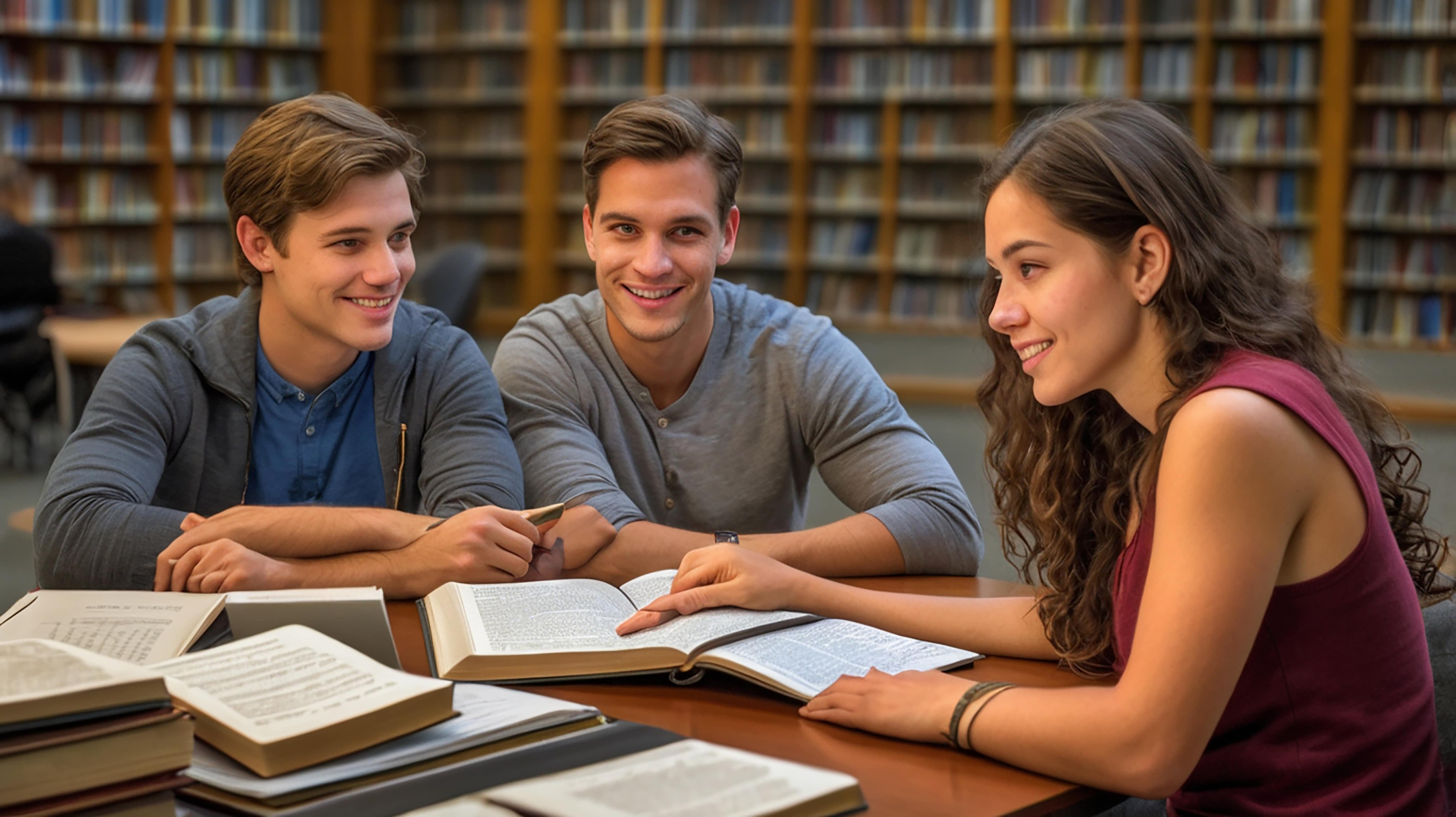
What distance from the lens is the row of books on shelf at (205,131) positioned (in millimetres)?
7199

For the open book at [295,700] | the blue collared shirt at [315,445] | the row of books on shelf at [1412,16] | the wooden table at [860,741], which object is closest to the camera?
the open book at [295,700]

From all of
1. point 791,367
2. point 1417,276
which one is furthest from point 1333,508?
point 1417,276

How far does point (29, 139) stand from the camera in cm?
670

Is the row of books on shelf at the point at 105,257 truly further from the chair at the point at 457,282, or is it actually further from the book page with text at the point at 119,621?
the book page with text at the point at 119,621

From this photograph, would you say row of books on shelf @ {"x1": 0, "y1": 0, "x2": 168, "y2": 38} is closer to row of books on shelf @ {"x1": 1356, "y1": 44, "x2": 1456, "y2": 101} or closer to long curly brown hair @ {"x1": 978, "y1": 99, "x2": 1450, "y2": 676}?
row of books on shelf @ {"x1": 1356, "y1": 44, "x2": 1456, "y2": 101}

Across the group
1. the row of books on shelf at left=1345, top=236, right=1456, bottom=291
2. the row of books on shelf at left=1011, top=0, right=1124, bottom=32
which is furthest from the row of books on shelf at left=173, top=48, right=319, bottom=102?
the row of books on shelf at left=1345, top=236, right=1456, bottom=291

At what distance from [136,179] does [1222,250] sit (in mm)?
7065

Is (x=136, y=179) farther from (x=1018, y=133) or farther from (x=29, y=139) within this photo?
(x=1018, y=133)

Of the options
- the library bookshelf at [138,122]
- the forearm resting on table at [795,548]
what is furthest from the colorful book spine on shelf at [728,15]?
the forearm resting on table at [795,548]

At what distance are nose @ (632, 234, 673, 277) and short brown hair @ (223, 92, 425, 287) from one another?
1.18 feet

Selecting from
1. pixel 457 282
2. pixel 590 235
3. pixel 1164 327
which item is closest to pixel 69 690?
pixel 1164 327

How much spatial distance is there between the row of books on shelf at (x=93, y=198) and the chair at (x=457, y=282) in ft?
7.62

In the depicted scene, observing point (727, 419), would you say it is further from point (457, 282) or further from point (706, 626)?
point (457, 282)

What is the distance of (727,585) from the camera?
137 cm
